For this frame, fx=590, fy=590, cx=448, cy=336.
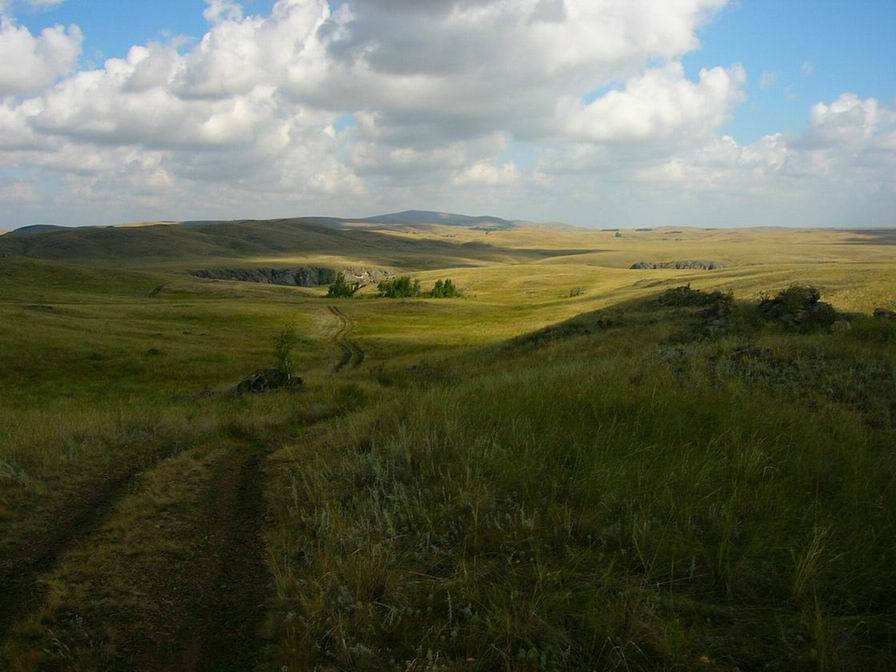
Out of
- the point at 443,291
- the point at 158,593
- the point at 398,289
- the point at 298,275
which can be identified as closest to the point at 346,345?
the point at 158,593

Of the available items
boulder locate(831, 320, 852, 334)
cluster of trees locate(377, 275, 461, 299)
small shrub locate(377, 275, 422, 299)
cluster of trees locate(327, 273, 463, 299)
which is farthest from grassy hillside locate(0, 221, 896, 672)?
small shrub locate(377, 275, 422, 299)

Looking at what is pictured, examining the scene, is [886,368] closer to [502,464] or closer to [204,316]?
[502,464]

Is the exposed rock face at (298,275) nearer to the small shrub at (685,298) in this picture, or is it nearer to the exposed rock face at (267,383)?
the small shrub at (685,298)

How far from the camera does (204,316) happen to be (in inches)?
2662

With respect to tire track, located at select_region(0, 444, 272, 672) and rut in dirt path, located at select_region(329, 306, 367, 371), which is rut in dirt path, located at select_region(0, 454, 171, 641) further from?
rut in dirt path, located at select_region(329, 306, 367, 371)

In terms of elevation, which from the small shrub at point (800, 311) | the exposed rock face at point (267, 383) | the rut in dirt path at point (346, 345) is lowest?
the rut in dirt path at point (346, 345)

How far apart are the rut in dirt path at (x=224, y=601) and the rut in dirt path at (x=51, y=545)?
3.61 feet

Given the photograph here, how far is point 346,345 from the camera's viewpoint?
55375mm

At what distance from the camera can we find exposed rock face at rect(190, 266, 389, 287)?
182 meters

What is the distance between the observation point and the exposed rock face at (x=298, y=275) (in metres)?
182

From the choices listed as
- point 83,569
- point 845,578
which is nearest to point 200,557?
point 83,569

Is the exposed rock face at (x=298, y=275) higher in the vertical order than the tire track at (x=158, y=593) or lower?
higher

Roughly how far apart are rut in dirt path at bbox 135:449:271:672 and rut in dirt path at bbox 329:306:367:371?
35070 mm

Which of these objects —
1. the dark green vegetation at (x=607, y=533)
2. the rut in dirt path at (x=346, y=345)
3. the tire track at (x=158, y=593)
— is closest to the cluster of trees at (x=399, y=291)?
the rut in dirt path at (x=346, y=345)
